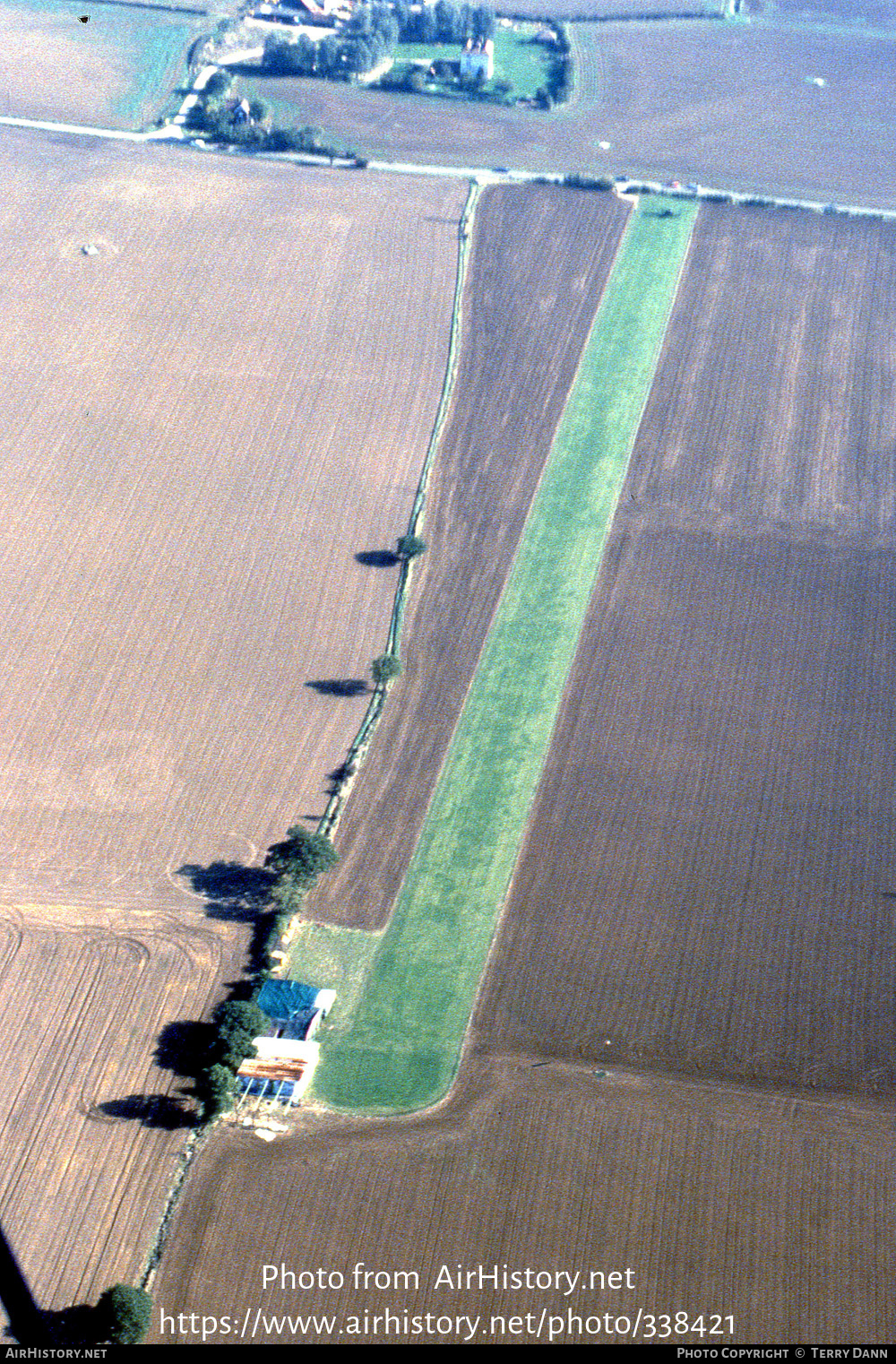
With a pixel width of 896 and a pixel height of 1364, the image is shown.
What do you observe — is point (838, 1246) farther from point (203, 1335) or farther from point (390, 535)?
point (390, 535)

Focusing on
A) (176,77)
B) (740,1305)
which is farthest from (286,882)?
(176,77)

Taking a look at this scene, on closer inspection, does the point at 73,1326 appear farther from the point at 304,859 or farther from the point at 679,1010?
the point at 679,1010

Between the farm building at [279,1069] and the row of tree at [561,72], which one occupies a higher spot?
the row of tree at [561,72]

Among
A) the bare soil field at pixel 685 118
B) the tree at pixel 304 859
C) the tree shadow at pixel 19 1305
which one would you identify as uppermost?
the bare soil field at pixel 685 118

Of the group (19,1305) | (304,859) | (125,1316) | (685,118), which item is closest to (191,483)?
(304,859)

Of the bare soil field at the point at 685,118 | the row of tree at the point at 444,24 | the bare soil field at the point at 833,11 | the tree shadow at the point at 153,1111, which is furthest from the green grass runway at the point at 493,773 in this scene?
the bare soil field at the point at 833,11

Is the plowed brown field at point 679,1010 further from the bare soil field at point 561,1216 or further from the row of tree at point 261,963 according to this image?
the row of tree at point 261,963

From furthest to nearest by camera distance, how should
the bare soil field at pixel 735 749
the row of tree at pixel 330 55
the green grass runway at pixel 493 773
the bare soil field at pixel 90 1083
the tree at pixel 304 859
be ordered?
1. the row of tree at pixel 330 55
2. the tree at pixel 304 859
3. the bare soil field at pixel 735 749
4. the green grass runway at pixel 493 773
5. the bare soil field at pixel 90 1083
